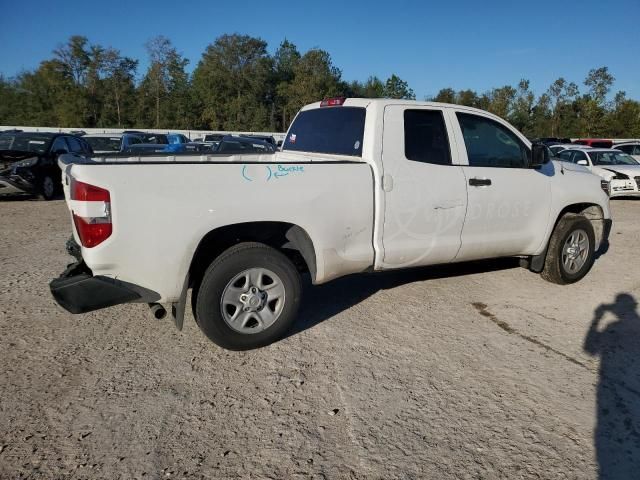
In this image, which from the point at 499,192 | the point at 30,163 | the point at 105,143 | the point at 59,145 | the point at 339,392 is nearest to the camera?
the point at 339,392

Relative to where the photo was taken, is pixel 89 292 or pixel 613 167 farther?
pixel 613 167

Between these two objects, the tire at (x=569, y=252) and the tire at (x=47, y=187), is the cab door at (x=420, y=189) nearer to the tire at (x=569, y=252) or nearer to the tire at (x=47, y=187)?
the tire at (x=569, y=252)

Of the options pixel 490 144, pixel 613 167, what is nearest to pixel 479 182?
pixel 490 144

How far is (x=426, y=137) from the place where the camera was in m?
4.40

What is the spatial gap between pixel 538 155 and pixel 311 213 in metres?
2.79

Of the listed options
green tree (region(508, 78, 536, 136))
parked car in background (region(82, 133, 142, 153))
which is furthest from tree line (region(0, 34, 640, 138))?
parked car in background (region(82, 133, 142, 153))

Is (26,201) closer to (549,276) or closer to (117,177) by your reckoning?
(117,177)

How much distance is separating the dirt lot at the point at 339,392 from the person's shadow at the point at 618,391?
0.01m

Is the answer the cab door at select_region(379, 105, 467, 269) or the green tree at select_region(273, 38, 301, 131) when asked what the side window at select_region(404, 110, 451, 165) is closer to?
the cab door at select_region(379, 105, 467, 269)

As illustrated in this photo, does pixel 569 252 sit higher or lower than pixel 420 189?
lower

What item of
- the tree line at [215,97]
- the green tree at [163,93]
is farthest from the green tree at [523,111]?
the green tree at [163,93]

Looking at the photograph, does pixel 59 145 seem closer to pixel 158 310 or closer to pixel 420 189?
pixel 158 310

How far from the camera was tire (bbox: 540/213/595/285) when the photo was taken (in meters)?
5.36

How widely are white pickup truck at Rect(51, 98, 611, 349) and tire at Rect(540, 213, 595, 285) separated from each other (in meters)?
0.02
